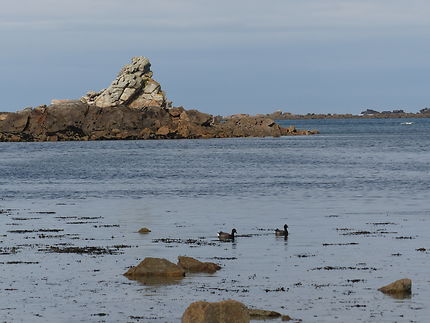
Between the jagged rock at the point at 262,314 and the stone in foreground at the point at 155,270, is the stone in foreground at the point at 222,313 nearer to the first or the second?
the jagged rock at the point at 262,314

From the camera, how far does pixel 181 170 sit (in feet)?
323

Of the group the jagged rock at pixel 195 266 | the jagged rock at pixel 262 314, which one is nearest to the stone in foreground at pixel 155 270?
the jagged rock at pixel 195 266

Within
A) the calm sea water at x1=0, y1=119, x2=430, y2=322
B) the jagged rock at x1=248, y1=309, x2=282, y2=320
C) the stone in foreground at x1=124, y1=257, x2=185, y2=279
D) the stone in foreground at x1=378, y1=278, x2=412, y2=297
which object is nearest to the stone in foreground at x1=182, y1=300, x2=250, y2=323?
the jagged rock at x1=248, y1=309, x2=282, y2=320

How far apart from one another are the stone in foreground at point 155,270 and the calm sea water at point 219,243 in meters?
0.75

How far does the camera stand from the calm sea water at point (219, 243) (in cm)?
2744

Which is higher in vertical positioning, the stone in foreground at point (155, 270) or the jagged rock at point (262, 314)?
the stone in foreground at point (155, 270)

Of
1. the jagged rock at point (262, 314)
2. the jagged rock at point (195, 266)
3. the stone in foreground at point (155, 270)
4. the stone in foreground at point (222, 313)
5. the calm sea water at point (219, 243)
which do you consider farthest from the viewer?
the jagged rock at point (195, 266)

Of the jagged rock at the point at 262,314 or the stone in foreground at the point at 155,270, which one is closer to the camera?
the jagged rock at the point at 262,314

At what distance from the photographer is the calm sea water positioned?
1080 inches

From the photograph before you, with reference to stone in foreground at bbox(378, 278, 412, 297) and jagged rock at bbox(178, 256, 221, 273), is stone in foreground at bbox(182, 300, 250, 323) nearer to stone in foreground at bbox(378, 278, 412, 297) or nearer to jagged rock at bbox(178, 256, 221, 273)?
stone in foreground at bbox(378, 278, 412, 297)

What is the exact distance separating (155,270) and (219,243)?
8.93 metres

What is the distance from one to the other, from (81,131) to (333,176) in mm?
119060

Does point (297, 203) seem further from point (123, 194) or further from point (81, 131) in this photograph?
point (81, 131)

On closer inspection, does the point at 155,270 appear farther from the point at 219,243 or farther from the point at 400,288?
the point at 219,243
